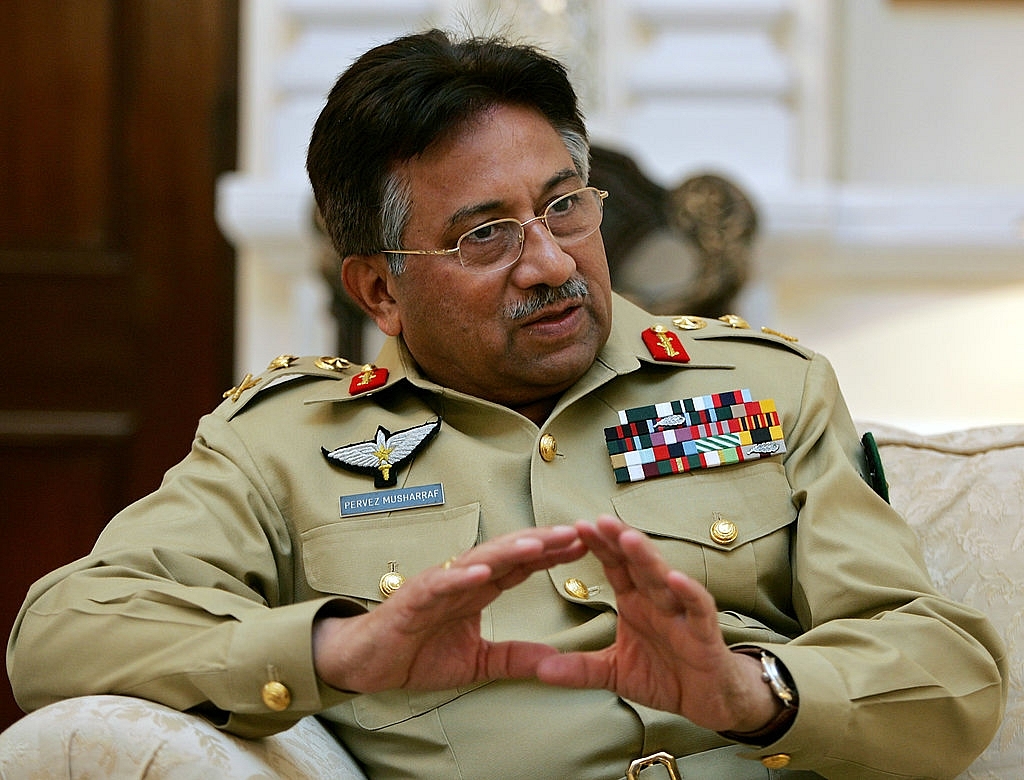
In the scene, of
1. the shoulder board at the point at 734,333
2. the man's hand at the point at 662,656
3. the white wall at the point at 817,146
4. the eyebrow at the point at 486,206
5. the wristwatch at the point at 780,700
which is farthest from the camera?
the white wall at the point at 817,146

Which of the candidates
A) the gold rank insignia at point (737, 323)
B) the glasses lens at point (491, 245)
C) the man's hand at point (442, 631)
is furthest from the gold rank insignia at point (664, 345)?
the man's hand at point (442, 631)

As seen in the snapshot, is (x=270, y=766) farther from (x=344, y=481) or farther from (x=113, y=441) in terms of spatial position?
(x=113, y=441)

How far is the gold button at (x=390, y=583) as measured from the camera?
57.6 inches

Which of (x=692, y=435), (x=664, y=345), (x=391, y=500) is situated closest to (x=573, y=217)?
(x=664, y=345)

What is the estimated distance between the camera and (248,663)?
1216mm

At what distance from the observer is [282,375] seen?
1715mm

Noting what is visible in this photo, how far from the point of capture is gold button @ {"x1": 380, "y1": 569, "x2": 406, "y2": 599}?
1.46 metres

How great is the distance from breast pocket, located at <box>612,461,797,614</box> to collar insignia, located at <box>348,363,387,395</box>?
0.34 metres

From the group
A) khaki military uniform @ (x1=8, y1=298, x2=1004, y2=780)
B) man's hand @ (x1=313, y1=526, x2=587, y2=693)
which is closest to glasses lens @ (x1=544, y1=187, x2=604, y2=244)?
khaki military uniform @ (x1=8, y1=298, x2=1004, y2=780)

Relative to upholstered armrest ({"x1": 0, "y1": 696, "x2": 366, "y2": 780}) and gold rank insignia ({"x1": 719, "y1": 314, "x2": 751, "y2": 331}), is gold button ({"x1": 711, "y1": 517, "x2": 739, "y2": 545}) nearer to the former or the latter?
gold rank insignia ({"x1": 719, "y1": 314, "x2": 751, "y2": 331})

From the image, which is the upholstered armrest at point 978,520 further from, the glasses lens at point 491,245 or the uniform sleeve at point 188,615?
the uniform sleeve at point 188,615

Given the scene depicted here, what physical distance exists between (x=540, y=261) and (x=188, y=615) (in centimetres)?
57

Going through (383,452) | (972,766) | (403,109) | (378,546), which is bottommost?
(972,766)

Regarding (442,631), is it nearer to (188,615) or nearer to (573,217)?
(188,615)
